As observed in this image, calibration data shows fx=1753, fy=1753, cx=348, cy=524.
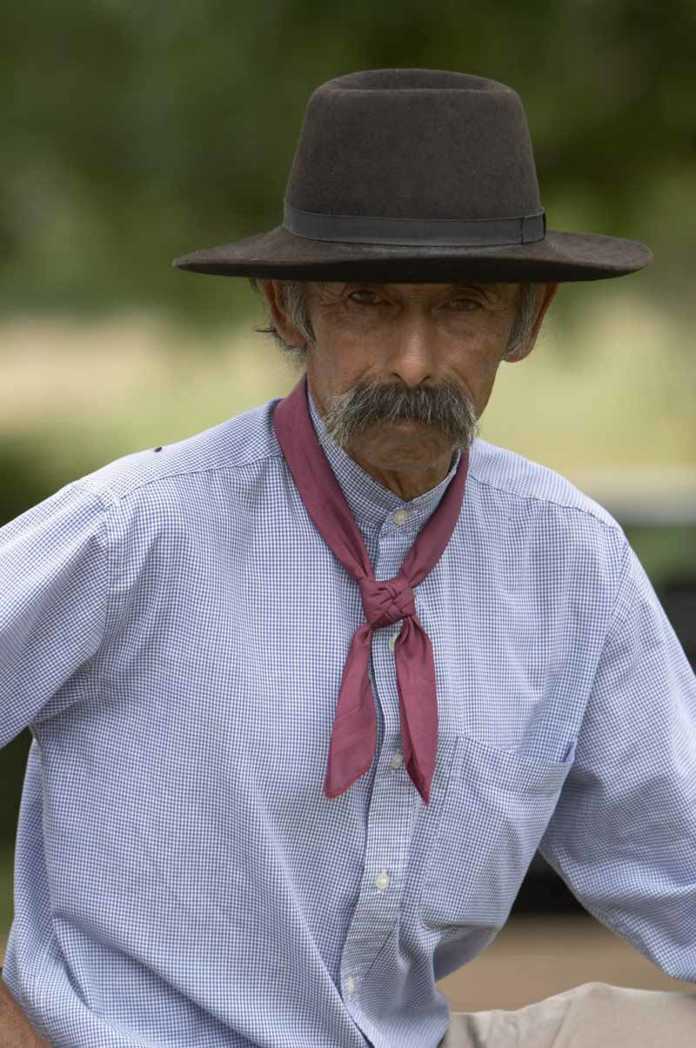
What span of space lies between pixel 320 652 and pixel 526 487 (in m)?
0.41

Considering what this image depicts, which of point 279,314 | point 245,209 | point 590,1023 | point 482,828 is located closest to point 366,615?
point 482,828

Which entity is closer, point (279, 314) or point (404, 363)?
point (404, 363)

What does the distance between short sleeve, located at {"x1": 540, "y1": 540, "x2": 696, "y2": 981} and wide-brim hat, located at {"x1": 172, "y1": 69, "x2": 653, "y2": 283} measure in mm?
495


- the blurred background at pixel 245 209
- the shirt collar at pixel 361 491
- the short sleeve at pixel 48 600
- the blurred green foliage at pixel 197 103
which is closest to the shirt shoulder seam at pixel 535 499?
the shirt collar at pixel 361 491

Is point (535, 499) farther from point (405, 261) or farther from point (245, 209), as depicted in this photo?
point (245, 209)

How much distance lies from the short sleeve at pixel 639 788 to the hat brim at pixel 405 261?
414 mm

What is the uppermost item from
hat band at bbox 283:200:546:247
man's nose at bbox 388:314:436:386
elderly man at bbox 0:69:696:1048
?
hat band at bbox 283:200:546:247

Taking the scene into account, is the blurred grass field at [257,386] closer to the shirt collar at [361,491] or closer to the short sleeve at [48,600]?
the shirt collar at [361,491]

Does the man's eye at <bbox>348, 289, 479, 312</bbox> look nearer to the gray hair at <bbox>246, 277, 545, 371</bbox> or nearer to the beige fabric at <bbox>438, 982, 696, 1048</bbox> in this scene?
the gray hair at <bbox>246, 277, 545, 371</bbox>

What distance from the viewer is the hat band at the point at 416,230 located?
2084 mm

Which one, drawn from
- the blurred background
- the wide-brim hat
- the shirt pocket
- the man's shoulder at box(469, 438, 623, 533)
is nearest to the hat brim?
the wide-brim hat

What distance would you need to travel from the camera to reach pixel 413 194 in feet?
6.85

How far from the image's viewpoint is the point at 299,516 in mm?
2230

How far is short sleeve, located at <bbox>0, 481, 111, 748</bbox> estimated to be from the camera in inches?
79.3
